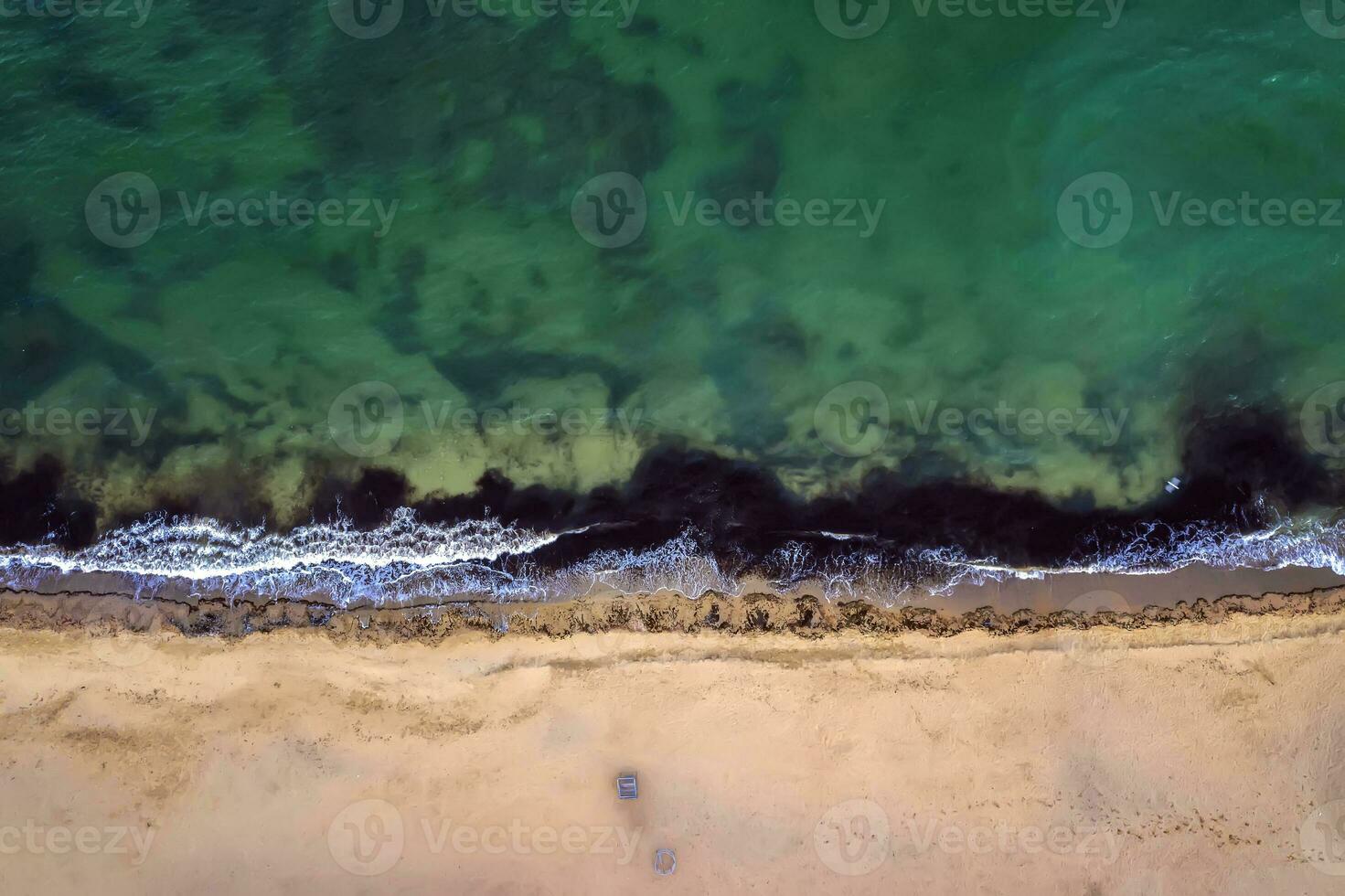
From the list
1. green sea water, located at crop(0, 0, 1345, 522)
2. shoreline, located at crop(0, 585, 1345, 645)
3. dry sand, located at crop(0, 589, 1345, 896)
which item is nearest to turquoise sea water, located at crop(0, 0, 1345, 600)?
green sea water, located at crop(0, 0, 1345, 522)

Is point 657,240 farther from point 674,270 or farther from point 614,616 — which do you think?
point 614,616

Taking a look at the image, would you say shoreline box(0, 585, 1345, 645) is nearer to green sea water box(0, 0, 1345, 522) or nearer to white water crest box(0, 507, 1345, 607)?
white water crest box(0, 507, 1345, 607)

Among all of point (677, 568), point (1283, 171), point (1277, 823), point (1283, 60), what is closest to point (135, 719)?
point (677, 568)

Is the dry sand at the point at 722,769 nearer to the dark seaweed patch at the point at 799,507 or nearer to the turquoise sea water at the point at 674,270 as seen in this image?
the dark seaweed patch at the point at 799,507

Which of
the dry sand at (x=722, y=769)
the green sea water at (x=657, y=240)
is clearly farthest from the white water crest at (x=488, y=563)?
the dry sand at (x=722, y=769)

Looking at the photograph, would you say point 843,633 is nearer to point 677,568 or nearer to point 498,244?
point 677,568
